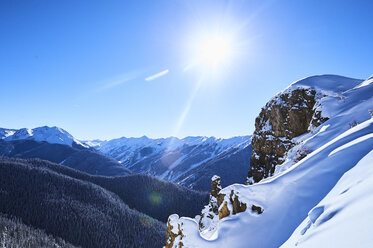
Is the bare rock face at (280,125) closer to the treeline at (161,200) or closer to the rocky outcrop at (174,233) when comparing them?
the rocky outcrop at (174,233)

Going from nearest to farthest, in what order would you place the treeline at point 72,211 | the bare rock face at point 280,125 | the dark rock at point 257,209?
the dark rock at point 257,209 < the bare rock face at point 280,125 < the treeline at point 72,211

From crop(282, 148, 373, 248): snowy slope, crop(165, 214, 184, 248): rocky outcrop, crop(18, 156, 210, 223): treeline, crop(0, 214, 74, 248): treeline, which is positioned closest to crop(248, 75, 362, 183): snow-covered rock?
crop(165, 214, 184, 248): rocky outcrop

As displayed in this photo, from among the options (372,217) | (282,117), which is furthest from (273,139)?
(372,217)

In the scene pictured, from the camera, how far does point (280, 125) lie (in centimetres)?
3253

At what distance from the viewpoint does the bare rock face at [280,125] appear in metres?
29.9

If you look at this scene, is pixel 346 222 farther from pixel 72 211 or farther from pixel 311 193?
pixel 72 211

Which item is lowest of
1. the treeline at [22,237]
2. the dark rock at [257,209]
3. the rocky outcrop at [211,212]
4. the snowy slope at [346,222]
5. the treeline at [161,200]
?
the treeline at [161,200]

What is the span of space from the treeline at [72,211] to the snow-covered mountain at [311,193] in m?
131

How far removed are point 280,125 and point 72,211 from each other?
6007 inches

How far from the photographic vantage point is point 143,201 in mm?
190250

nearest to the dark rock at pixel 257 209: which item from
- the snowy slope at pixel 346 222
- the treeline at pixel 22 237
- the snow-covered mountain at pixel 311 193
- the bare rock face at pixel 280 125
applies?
the snow-covered mountain at pixel 311 193

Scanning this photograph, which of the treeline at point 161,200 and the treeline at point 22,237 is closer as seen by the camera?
the treeline at point 22,237

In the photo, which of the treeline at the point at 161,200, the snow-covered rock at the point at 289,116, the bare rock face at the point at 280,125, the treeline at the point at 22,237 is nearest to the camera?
the snow-covered rock at the point at 289,116

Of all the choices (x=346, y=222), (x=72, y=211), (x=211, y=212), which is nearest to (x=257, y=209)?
(x=346, y=222)
